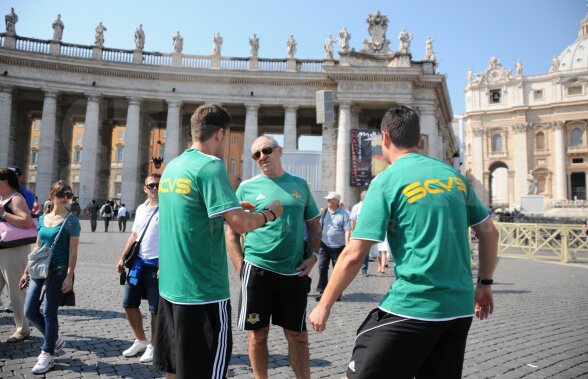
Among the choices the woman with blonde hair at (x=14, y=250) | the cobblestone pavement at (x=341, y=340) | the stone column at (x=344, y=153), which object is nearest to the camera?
the cobblestone pavement at (x=341, y=340)

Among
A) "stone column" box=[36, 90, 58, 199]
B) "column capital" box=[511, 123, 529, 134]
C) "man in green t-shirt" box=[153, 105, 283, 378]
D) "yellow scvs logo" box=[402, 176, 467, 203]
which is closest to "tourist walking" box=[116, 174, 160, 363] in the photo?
"man in green t-shirt" box=[153, 105, 283, 378]

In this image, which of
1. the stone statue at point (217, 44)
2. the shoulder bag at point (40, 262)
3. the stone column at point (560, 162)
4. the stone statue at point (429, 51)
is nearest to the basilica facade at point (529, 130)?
the stone column at point (560, 162)

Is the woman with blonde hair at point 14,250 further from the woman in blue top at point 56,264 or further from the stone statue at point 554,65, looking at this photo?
the stone statue at point 554,65

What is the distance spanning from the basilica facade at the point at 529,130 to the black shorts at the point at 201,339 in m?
65.6

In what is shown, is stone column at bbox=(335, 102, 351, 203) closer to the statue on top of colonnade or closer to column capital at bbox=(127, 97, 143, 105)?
the statue on top of colonnade

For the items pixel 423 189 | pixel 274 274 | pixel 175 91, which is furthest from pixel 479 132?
pixel 423 189

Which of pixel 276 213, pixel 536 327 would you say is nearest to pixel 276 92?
pixel 536 327

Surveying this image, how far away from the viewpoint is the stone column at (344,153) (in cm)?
2620

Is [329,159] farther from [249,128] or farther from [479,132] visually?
[479,132]

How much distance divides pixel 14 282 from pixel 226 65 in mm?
26051

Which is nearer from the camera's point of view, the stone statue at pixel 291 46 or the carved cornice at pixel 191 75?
the carved cornice at pixel 191 75

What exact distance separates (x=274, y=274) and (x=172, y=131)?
26.0 metres

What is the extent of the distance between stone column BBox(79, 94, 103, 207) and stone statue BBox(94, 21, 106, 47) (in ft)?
13.0

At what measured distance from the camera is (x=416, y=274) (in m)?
2.10
